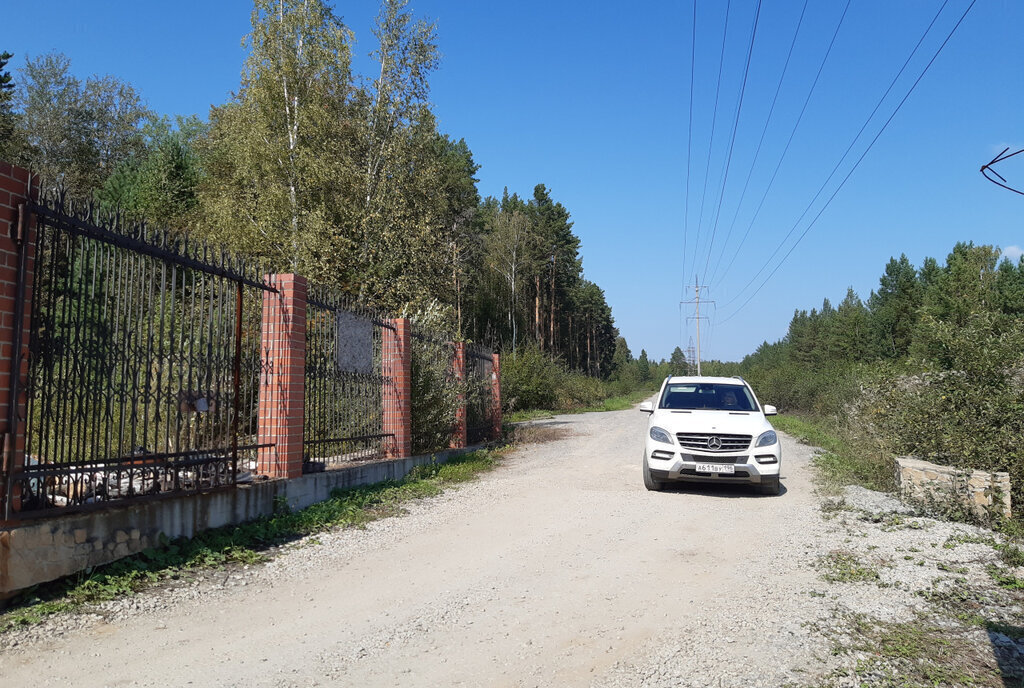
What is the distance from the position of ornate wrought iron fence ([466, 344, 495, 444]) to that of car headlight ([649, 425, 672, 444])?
5.53 metres

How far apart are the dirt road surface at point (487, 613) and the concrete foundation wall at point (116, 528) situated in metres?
0.57

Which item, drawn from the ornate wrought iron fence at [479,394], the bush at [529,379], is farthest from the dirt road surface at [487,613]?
the bush at [529,379]

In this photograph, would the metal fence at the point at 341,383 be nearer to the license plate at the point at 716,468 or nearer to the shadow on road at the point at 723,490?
the shadow on road at the point at 723,490

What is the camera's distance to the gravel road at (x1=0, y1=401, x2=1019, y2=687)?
3.50 m

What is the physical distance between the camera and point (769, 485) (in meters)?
9.16

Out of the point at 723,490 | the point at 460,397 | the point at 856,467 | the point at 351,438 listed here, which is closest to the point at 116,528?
the point at 351,438

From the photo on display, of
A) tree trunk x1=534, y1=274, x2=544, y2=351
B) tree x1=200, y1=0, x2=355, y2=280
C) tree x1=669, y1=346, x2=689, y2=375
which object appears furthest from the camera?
tree x1=669, y1=346, x2=689, y2=375

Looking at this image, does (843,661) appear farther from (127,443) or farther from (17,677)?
(127,443)

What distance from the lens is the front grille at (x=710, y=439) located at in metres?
9.08

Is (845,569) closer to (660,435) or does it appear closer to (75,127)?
(660,435)

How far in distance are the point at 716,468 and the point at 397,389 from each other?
213 inches

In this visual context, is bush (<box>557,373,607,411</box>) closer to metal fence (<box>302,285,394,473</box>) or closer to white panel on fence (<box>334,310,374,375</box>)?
metal fence (<box>302,285,394,473</box>)

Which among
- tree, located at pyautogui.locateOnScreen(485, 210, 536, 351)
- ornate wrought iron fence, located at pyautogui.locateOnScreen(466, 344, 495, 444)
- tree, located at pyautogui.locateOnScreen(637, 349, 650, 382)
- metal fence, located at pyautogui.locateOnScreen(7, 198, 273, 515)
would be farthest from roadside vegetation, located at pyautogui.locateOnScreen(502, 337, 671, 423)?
tree, located at pyautogui.locateOnScreen(637, 349, 650, 382)

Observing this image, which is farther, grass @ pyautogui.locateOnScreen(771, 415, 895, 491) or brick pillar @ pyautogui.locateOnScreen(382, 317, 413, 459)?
brick pillar @ pyautogui.locateOnScreen(382, 317, 413, 459)
